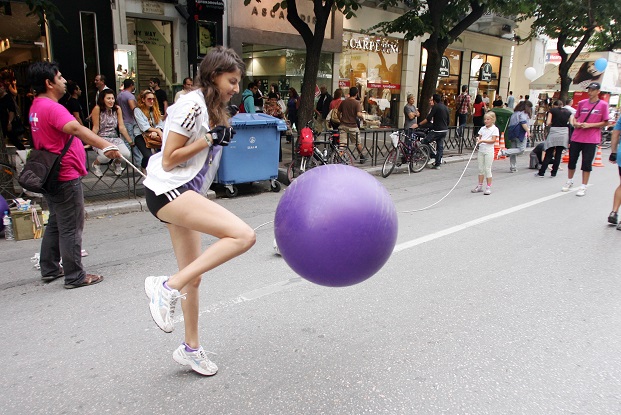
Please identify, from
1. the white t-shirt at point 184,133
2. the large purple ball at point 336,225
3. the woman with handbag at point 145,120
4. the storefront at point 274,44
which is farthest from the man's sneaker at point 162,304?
the storefront at point 274,44

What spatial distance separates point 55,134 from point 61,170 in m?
0.33

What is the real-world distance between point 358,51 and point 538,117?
8576 mm

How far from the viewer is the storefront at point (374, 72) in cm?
1959

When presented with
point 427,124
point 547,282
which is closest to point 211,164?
point 547,282

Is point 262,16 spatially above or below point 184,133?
above

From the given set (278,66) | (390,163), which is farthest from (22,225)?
(278,66)

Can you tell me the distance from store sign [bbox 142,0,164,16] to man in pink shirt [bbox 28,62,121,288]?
422 inches

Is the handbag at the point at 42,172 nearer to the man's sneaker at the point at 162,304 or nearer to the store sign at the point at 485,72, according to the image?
the man's sneaker at the point at 162,304

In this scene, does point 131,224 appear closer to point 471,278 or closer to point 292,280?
point 292,280

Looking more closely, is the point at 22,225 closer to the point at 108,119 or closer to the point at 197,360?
the point at 108,119

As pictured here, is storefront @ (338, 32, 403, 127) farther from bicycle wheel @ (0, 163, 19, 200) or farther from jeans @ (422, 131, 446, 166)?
bicycle wheel @ (0, 163, 19, 200)

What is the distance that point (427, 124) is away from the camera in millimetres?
12992

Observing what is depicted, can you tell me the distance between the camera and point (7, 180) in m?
7.43

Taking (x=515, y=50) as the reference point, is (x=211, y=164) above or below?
below
